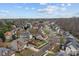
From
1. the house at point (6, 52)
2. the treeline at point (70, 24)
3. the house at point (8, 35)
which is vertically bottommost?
the house at point (6, 52)

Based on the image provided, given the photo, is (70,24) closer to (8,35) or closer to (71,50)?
(71,50)

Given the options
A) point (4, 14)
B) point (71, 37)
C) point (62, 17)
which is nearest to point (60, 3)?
point (62, 17)

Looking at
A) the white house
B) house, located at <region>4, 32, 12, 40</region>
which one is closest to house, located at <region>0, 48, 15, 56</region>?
house, located at <region>4, 32, 12, 40</region>

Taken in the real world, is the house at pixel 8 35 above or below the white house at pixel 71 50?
above

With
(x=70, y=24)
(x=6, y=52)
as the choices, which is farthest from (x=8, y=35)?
(x=70, y=24)

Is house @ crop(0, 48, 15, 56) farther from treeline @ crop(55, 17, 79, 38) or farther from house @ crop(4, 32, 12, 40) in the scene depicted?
treeline @ crop(55, 17, 79, 38)

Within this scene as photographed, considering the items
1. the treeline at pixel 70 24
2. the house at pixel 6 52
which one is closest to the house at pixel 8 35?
the house at pixel 6 52

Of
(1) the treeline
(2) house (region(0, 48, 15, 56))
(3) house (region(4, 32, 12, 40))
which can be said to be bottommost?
(2) house (region(0, 48, 15, 56))

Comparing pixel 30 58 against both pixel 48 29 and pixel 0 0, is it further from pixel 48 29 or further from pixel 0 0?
pixel 0 0

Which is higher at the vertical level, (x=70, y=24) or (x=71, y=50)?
(x=70, y=24)

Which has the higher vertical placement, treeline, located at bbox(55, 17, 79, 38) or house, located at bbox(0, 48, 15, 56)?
treeline, located at bbox(55, 17, 79, 38)

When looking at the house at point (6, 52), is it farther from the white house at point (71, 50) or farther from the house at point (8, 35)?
the white house at point (71, 50)
